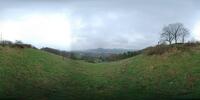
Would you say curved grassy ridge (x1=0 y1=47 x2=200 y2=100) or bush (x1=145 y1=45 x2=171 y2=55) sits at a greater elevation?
bush (x1=145 y1=45 x2=171 y2=55)

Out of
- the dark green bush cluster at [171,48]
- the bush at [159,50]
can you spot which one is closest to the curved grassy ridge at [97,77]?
the bush at [159,50]

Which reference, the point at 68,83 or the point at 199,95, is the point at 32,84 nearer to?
the point at 68,83

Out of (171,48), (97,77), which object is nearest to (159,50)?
(171,48)

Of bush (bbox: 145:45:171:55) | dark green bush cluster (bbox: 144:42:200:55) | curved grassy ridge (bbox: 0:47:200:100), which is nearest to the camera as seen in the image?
curved grassy ridge (bbox: 0:47:200:100)

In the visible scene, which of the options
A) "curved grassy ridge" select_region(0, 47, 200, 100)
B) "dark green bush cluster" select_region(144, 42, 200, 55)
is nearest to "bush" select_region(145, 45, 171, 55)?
"dark green bush cluster" select_region(144, 42, 200, 55)

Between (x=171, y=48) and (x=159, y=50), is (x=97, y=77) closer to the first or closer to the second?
(x=159, y=50)

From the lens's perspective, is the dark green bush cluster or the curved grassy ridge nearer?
the curved grassy ridge

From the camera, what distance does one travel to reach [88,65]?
5972 centimetres

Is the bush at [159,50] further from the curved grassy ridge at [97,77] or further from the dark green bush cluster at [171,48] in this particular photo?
the curved grassy ridge at [97,77]

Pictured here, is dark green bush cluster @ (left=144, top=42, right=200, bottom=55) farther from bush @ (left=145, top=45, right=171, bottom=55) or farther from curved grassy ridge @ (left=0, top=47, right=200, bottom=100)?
curved grassy ridge @ (left=0, top=47, right=200, bottom=100)

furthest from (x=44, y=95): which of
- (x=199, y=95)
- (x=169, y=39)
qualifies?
(x=169, y=39)

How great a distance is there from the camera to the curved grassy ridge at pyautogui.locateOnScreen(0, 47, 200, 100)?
135ft

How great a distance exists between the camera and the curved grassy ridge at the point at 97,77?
4112 centimetres

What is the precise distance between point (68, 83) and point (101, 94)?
646 cm
